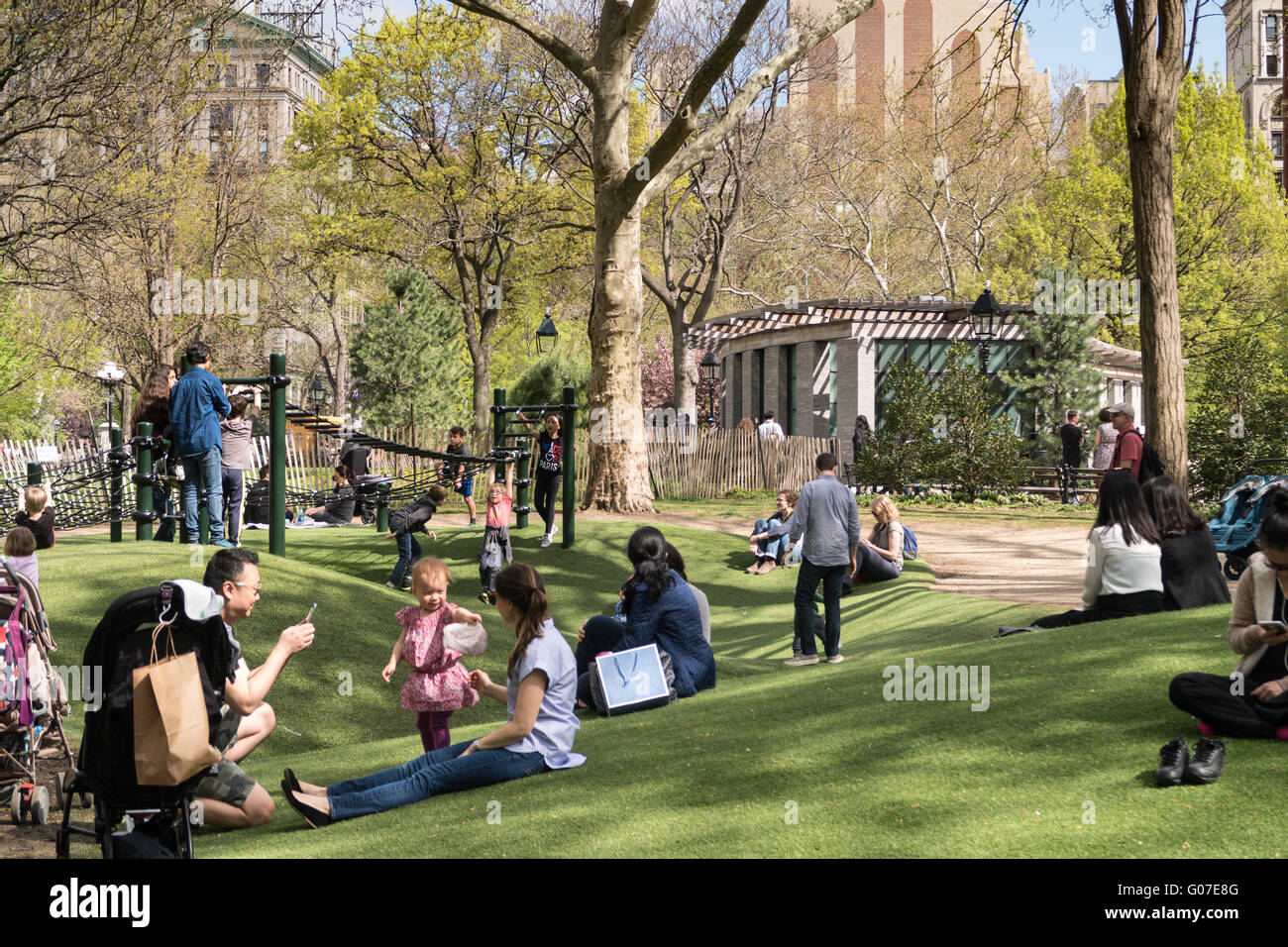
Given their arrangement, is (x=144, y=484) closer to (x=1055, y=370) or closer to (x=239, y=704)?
(x=239, y=704)

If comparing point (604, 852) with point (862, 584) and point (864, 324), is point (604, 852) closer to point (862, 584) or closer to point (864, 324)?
point (862, 584)

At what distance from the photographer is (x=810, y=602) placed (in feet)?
36.4

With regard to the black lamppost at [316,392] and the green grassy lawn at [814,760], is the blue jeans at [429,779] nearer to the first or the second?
the green grassy lawn at [814,760]

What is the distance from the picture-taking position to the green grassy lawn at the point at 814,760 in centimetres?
486

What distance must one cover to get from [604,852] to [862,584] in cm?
1107

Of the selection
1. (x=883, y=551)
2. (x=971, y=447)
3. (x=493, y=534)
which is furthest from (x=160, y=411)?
(x=971, y=447)

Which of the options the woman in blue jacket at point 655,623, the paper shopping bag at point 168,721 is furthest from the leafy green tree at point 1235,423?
the paper shopping bag at point 168,721

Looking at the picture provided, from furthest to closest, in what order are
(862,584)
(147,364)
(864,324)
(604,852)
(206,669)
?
(147,364), (864,324), (862,584), (604,852), (206,669)

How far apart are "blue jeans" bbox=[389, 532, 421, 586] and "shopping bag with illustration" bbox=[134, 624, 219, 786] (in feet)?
33.7

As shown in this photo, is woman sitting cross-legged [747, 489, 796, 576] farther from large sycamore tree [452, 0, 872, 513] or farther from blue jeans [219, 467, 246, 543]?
blue jeans [219, 467, 246, 543]

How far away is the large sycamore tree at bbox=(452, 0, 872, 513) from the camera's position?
64.2ft

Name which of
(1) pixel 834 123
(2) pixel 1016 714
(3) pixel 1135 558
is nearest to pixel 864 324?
(1) pixel 834 123

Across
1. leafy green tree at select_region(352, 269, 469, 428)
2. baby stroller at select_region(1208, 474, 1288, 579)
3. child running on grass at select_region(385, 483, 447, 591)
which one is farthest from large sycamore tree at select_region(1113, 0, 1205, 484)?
leafy green tree at select_region(352, 269, 469, 428)

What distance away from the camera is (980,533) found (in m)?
20.7
